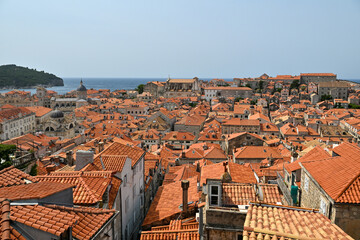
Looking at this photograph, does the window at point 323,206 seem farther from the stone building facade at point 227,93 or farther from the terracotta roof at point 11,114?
the stone building facade at point 227,93

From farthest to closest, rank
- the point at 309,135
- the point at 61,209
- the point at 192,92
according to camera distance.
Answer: the point at 192,92
the point at 309,135
the point at 61,209

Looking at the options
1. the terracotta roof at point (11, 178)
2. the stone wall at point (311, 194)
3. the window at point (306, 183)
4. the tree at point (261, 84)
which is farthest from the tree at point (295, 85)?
the terracotta roof at point (11, 178)

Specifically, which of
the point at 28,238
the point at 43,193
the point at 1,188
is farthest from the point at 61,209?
the point at 1,188

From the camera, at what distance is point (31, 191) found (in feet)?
22.7

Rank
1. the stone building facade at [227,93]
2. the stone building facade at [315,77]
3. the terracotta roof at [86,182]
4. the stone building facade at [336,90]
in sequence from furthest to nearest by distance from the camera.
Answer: the stone building facade at [315,77] → the stone building facade at [227,93] → the stone building facade at [336,90] → the terracotta roof at [86,182]

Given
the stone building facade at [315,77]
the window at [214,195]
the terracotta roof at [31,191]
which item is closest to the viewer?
the terracotta roof at [31,191]

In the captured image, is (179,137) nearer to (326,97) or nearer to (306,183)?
(306,183)

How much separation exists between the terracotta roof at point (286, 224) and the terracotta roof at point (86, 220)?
352cm

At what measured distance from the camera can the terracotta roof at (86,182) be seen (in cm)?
945

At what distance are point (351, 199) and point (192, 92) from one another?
129 meters

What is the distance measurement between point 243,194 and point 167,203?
22.5 feet

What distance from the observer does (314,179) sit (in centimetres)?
964

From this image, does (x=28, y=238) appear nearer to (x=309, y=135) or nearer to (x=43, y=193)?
(x=43, y=193)

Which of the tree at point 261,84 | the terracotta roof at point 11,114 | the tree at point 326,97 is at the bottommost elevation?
the terracotta roof at point 11,114
